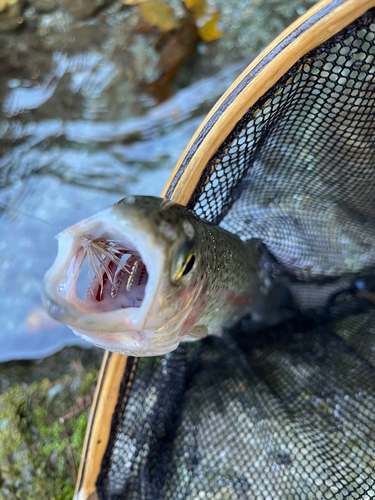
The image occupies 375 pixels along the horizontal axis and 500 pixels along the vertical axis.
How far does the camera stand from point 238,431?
1543 millimetres

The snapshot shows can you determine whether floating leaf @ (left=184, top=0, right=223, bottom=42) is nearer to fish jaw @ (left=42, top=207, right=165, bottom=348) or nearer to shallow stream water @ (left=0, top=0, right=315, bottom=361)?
shallow stream water @ (left=0, top=0, right=315, bottom=361)

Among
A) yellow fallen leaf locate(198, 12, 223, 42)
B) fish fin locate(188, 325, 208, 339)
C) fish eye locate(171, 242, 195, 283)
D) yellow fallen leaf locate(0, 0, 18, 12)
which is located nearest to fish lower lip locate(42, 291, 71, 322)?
fish eye locate(171, 242, 195, 283)

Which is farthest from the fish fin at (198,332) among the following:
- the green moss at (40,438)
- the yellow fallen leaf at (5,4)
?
the yellow fallen leaf at (5,4)

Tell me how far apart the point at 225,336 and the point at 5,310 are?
2.18 m

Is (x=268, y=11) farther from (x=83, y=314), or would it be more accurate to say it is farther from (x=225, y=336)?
(x=83, y=314)

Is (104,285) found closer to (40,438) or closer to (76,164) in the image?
(40,438)

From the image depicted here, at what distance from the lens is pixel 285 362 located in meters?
1.77

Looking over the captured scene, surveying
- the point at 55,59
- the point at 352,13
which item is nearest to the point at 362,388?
the point at 352,13

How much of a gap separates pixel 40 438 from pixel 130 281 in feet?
Answer: 5.30

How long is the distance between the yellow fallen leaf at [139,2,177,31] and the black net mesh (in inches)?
83.3

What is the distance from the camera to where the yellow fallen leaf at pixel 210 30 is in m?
3.00

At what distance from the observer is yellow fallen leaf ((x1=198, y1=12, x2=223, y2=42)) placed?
3.00m

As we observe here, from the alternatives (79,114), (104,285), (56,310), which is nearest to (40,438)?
(104,285)

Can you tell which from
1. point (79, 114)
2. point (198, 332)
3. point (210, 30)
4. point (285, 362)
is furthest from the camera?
point (79, 114)
